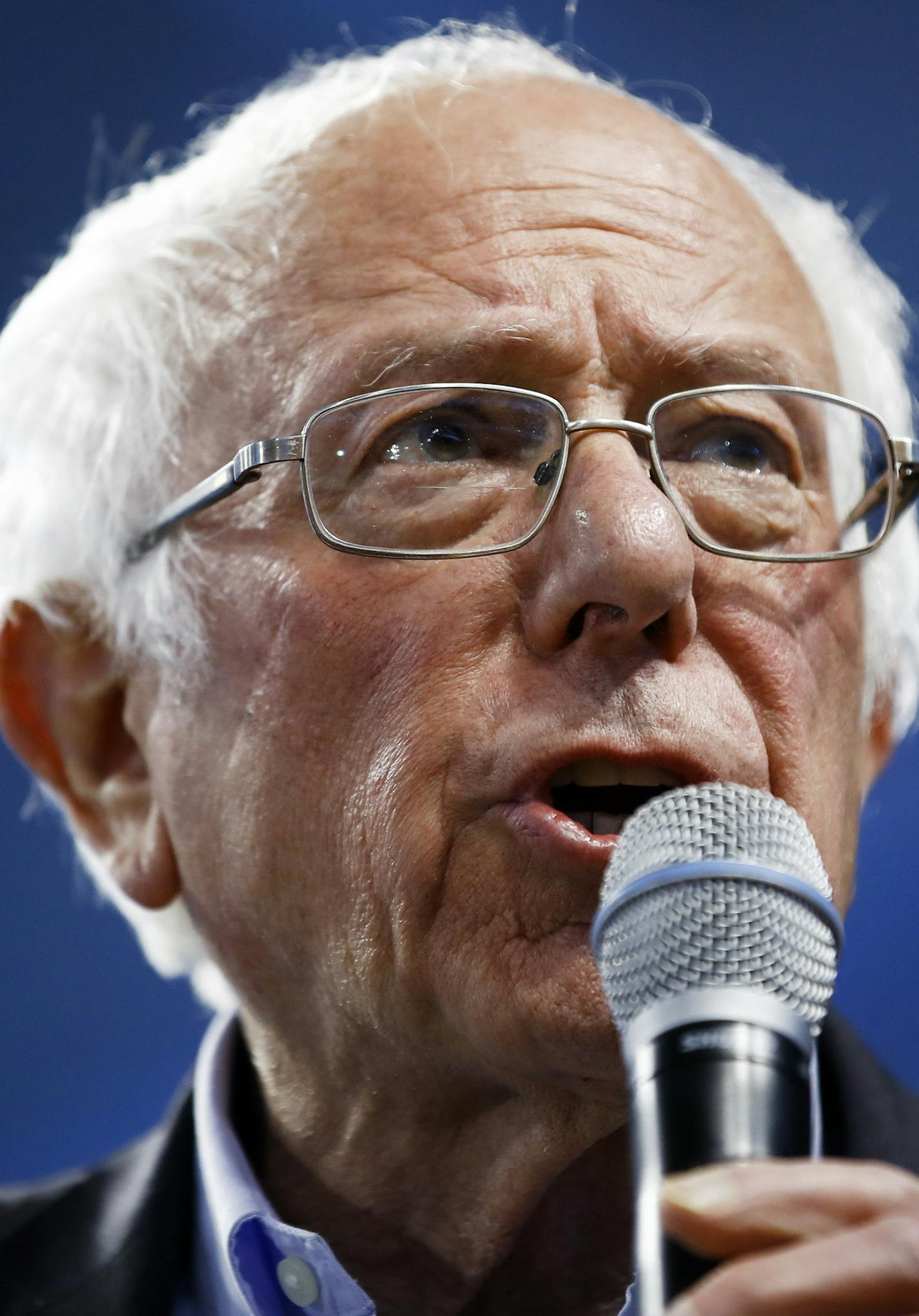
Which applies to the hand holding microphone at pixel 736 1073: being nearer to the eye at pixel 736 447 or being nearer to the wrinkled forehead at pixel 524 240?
the eye at pixel 736 447

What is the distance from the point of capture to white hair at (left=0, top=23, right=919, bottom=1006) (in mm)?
2035

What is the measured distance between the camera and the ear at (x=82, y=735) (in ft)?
6.84

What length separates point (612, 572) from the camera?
1495 millimetres

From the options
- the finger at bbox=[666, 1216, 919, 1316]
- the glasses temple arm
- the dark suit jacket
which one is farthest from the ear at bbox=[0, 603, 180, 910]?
the finger at bbox=[666, 1216, 919, 1316]

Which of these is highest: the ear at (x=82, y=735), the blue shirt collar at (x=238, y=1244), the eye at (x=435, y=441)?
the eye at (x=435, y=441)

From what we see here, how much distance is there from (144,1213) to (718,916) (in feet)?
5.15

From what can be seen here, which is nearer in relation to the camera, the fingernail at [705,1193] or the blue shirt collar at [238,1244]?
the fingernail at [705,1193]

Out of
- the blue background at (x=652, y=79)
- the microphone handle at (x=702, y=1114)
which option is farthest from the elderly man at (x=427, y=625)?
the blue background at (x=652, y=79)

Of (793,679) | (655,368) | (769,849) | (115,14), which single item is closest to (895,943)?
(793,679)

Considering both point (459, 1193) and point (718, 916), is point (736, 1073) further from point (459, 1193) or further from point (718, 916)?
point (459, 1193)

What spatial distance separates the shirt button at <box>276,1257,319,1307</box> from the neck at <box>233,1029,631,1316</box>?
10cm

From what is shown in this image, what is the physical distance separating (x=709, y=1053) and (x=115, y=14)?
117 inches

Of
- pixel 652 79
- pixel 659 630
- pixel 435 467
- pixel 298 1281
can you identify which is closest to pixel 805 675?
pixel 659 630

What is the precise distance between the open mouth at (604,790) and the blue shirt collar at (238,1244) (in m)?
0.63
